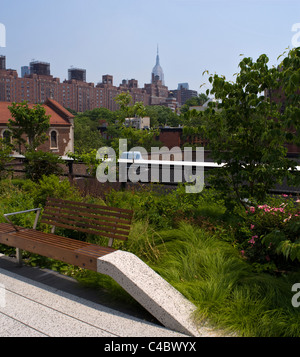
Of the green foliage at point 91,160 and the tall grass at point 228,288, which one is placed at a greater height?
the green foliage at point 91,160

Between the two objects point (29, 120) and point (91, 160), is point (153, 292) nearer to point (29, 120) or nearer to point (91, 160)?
point (91, 160)

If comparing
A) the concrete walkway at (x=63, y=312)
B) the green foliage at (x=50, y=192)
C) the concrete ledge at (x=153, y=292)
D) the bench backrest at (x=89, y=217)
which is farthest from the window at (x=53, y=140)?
the concrete ledge at (x=153, y=292)

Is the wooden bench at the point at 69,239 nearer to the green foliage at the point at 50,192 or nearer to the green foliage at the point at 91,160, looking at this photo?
the green foliage at the point at 50,192

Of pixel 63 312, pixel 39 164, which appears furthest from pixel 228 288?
pixel 39 164

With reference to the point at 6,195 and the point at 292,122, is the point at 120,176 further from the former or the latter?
the point at 292,122

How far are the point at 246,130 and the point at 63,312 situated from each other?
390 centimetres

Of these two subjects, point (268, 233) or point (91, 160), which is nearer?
point (268, 233)

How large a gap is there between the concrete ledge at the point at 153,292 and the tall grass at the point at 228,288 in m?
0.15

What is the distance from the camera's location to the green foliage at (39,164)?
10625mm

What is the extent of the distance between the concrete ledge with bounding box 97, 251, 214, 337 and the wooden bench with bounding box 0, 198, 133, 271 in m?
0.28

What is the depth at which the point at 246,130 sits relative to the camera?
19.4ft

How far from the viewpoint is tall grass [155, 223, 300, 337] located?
11.6 ft

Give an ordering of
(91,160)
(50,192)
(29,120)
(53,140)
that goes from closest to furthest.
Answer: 1. (50,192)
2. (91,160)
3. (29,120)
4. (53,140)
